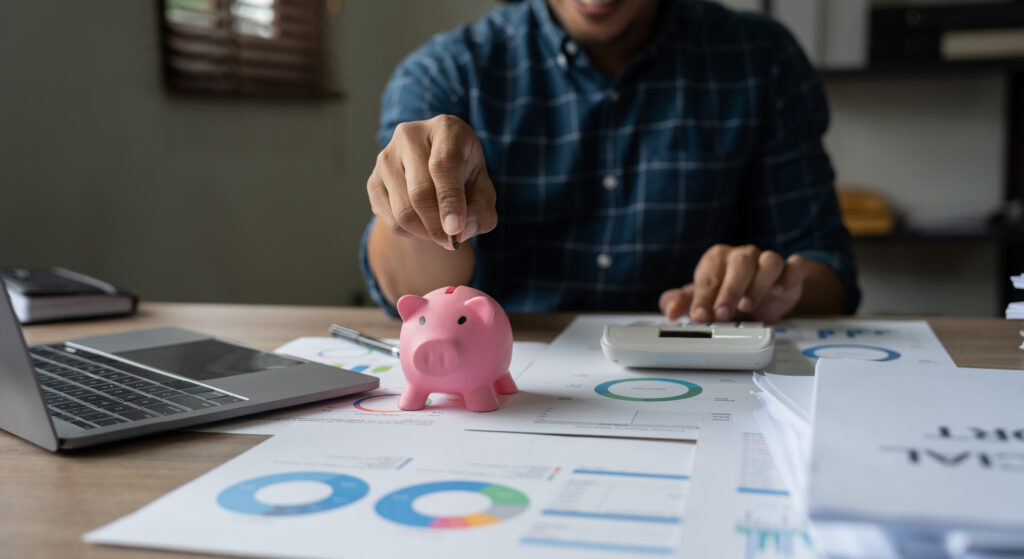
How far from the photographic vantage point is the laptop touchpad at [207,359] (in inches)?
25.3

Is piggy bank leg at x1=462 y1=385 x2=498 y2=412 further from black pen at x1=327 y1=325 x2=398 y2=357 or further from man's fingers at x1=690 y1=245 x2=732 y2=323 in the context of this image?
man's fingers at x1=690 y1=245 x2=732 y2=323

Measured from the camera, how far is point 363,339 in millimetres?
787

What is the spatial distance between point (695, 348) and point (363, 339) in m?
0.31

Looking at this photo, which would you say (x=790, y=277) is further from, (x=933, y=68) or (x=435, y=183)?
(x=933, y=68)

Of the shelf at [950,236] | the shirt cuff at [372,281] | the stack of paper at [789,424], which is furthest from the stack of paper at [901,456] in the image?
the shelf at [950,236]

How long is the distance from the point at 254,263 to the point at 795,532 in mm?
1787

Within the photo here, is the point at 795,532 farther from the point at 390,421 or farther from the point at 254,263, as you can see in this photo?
the point at 254,263

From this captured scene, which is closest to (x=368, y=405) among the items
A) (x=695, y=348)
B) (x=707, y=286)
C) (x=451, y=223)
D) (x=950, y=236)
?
(x=451, y=223)

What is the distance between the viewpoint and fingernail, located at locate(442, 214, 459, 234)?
62 cm

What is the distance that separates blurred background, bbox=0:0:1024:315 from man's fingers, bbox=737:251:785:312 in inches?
12.8

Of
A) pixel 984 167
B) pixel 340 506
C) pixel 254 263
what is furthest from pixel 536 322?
pixel 984 167

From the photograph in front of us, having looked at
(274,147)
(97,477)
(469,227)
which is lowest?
(97,477)

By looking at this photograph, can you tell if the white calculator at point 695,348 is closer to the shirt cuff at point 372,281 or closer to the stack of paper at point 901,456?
the stack of paper at point 901,456

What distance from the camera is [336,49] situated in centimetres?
220
